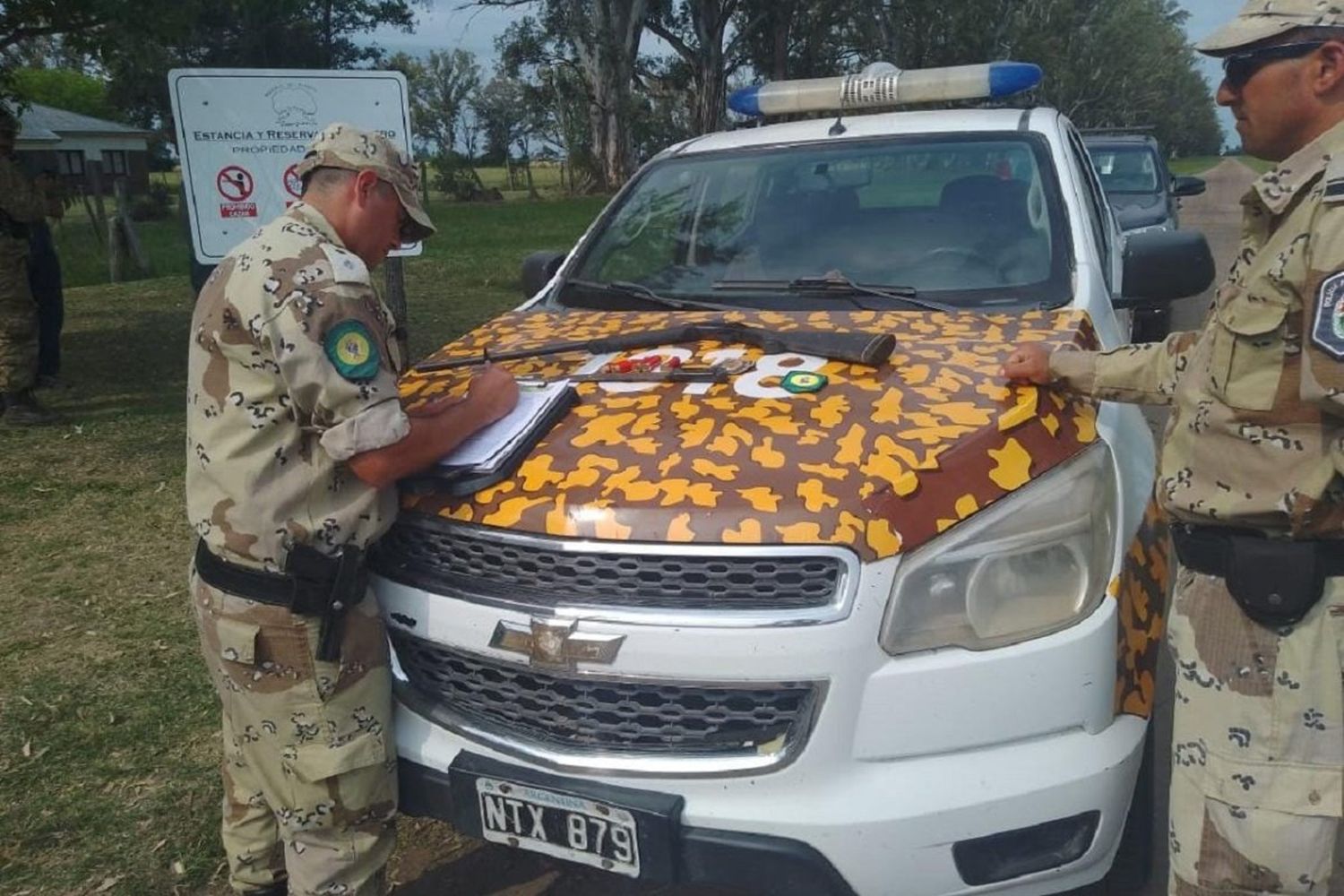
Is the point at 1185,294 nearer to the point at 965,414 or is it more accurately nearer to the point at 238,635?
the point at 965,414

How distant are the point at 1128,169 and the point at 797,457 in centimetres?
1021

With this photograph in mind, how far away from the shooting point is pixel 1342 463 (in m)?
1.85

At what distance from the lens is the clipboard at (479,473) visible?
7.75 ft

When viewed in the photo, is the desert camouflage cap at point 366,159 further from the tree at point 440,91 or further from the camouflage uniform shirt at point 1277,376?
the tree at point 440,91

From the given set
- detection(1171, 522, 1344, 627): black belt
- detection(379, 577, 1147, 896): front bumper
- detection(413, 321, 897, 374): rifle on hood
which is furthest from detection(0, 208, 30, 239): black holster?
detection(1171, 522, 1344, 627): black belt

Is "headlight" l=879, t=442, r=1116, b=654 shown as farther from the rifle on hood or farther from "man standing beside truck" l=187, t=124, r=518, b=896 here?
"man standing beside truck" l=187, t=124, r=518, b=896

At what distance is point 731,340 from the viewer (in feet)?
9.69

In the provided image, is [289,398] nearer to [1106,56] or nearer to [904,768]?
[904,768]

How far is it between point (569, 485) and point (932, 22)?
129 feet

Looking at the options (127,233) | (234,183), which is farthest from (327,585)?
(127,233)

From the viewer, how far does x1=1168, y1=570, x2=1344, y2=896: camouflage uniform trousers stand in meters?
1.98

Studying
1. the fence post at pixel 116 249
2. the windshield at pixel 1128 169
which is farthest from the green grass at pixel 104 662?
the windshield at pixel 1128 169

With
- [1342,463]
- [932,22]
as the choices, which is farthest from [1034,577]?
[932,22]

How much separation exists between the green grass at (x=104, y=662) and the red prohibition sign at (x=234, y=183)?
1577 millimetres
